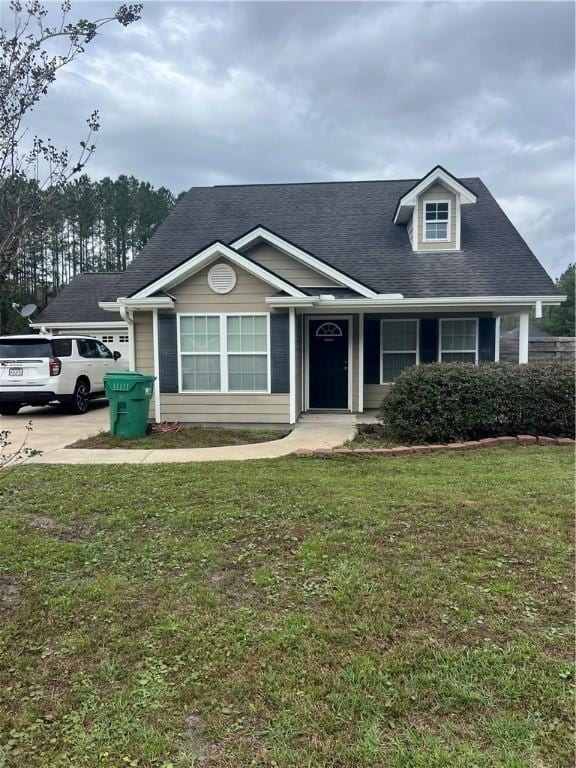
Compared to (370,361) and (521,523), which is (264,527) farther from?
(370,361)

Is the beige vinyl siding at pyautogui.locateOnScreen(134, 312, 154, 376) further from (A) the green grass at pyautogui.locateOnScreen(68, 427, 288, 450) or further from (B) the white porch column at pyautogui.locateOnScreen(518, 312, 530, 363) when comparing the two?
(B) the white porch column at pyautogui.locateOnScreen(518, 312, 530, 363)

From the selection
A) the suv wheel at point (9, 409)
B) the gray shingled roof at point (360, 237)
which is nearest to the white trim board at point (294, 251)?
the gray shingled roof at point (360, 237)

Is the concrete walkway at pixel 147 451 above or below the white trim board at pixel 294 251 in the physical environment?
below

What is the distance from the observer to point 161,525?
4.52 m

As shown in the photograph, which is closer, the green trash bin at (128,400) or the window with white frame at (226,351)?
the green trash bin at (128,400)

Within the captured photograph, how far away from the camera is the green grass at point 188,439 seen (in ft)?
27.7

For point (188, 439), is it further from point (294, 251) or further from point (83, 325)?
point (83, 325)

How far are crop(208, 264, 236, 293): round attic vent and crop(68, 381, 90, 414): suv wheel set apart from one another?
16.1 feet

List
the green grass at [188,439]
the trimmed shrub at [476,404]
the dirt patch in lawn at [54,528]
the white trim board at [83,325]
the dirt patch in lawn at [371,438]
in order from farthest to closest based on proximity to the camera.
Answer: the white trim board at [83,325]
the green grass at [188,439]
the trimmed shrub at [476,404]
the dirt patch in lawn at [371,438]
the dirt patch in lawn at [54,528]

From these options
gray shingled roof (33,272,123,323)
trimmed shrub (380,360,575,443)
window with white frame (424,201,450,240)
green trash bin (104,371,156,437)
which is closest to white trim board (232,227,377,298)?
trimmed shrub (380,360,575,443)

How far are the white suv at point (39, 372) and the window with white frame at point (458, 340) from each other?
8749 millimetres

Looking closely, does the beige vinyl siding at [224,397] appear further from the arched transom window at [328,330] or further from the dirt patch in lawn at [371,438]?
the arched transom window at [328,330]

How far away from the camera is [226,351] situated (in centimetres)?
978

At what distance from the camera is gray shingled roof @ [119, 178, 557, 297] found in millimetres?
11461
